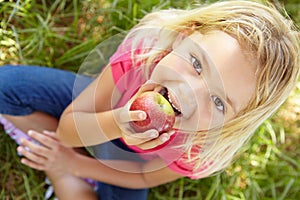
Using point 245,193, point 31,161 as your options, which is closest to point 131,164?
point 31,161

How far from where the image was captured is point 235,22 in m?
1.06

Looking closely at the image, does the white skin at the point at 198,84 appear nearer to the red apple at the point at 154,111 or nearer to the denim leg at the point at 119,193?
the red apple at the point at 154,111

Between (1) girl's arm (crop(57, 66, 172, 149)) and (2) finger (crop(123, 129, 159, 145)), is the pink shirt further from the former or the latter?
(2) finger (crop(123, 129, 159, 145))

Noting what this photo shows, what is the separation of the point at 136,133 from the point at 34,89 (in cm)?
48

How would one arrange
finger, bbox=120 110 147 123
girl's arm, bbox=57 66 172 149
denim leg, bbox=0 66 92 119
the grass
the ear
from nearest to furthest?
finger, bbox=120 110 147 123 < the ear < girl's arm, bbox=57 66 172 149 < denim leg, bbox=0 66 92 119 < the grass

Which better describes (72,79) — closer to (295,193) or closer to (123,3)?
(123,3)

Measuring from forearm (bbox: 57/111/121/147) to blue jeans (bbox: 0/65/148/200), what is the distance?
0.06m

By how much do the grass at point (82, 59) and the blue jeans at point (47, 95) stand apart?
0.12 metres

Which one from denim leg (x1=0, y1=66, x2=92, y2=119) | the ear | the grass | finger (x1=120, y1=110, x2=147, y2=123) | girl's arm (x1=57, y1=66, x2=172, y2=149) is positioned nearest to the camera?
finger (x1=120, y1=110, x2=147, y2=123)

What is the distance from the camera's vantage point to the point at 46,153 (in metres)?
1.44

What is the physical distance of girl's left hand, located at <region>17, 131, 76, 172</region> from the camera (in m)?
1.43

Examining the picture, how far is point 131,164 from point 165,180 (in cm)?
12

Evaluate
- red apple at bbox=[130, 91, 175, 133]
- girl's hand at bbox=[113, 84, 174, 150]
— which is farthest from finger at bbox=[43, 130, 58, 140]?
red apple at bbox=[130, 91, 175, 133]

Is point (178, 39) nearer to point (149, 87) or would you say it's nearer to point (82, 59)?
point (149, 87)
